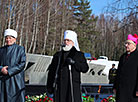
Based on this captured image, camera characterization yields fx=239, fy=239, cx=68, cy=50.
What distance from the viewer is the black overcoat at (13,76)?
4.52m

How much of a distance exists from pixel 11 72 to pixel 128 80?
7.13 feet

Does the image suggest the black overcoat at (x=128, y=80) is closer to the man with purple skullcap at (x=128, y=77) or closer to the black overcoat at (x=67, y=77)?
the man with purple skullcap at (x=128, y=77)

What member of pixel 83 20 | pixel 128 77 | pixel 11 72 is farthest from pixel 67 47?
pixel 83 20

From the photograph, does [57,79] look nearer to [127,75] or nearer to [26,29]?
[127,75]

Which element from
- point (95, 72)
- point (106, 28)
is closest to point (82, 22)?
point (106, 28)

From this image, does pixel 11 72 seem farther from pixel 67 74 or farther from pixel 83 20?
pixel 83 20

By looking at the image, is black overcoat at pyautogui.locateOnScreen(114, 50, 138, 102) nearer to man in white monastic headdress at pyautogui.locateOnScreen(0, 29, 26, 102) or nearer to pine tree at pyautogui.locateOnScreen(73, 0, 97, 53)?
man in white monastic headdress at pyautogui.locateOnScreen(0, 29, 26, 102)

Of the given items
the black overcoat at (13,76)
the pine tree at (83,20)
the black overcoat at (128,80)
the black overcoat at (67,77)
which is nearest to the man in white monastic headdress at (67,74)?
the black overcoat at (67,77)

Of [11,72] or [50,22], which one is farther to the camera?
[50,22]

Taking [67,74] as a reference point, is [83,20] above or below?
above

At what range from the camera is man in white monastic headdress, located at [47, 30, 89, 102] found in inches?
165

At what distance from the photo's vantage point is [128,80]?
14.5 ft

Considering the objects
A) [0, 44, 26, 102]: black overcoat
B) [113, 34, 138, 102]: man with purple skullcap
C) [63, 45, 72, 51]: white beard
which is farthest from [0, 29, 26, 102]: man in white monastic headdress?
[113, 34, 138, 102]: man with purple skullcap

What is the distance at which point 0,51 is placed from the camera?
4812 millimetres
